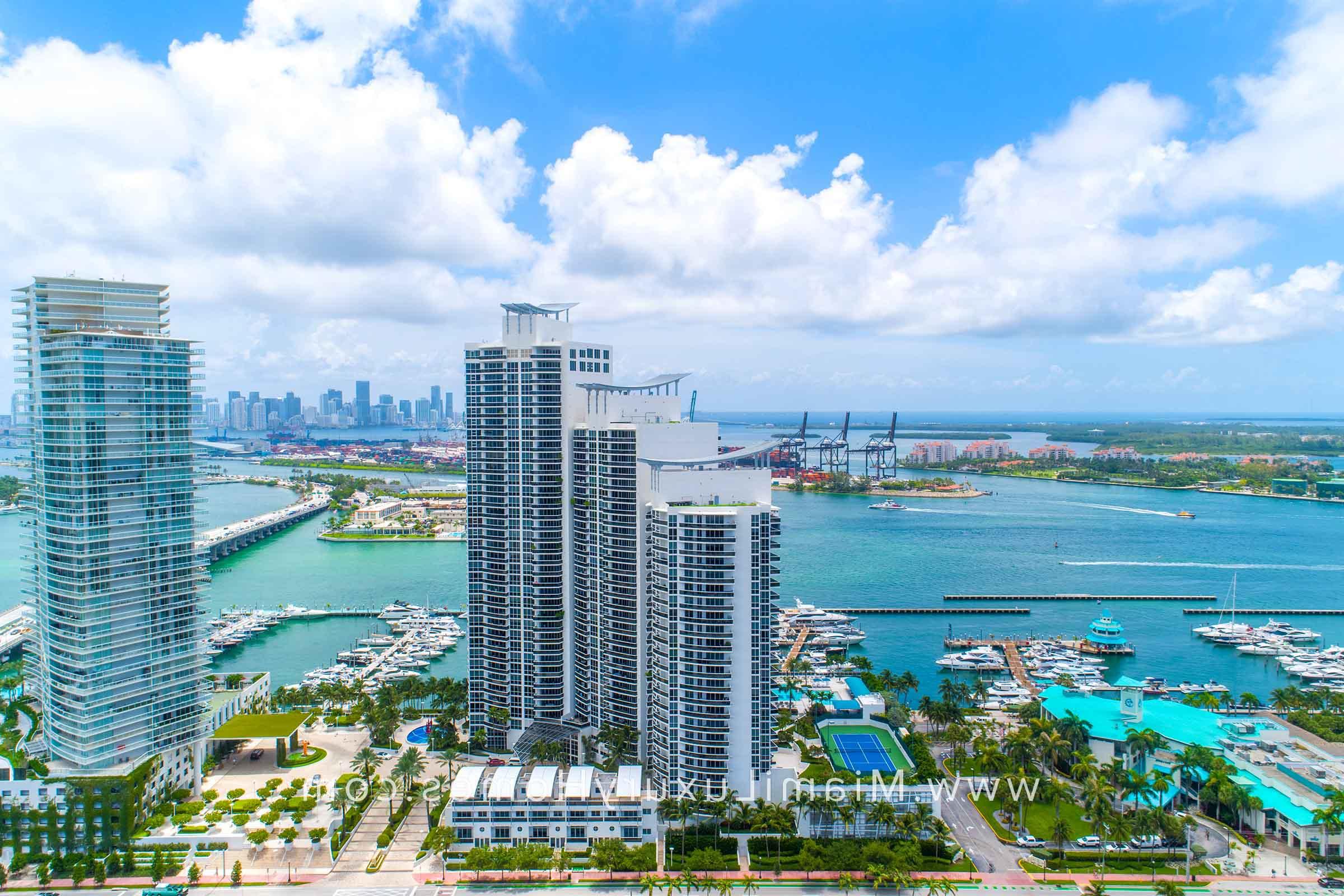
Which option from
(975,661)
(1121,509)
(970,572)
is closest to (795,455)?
(1121,509)

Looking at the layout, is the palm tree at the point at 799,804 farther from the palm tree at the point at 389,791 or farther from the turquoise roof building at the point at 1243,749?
the palm tree at the point at 389,791

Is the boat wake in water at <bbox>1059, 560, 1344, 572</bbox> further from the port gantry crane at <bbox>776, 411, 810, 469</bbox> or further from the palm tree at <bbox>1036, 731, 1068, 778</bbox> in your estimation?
the port gantry crane at <bbox>776, 411, 810, 469</bbox>

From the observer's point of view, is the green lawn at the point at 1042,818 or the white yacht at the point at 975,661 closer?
the green lawn at the point at 1042,818

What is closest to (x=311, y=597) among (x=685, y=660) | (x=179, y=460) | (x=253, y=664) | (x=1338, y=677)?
(x=253, y=664)

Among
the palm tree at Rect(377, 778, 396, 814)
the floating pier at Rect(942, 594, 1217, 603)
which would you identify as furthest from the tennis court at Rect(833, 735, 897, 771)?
the floating pier at Rect(942, 594, 1217, 603)

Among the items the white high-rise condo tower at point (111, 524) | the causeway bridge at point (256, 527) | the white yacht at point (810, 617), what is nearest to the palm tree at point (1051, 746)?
the white yacht at point (810, 617)

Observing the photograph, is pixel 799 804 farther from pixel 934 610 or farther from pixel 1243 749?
pixel 934 610
